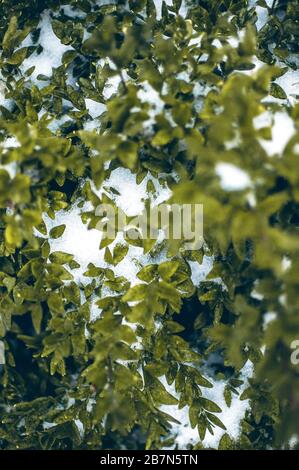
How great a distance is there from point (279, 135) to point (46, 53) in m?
1.29

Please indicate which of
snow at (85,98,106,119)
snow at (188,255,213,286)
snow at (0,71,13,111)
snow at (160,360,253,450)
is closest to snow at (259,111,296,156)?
snow at (188,255,213,286)

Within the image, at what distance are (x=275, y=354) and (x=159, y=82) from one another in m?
0.86

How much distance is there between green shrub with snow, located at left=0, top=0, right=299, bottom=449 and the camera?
1.18 meters

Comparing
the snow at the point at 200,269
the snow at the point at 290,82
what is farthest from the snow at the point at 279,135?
the snow at the point at 200,269

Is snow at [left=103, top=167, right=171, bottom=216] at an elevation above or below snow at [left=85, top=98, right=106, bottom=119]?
below

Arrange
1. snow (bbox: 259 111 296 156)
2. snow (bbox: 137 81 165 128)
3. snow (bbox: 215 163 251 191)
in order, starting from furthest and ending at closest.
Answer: snow (bbox: 137 81 165 128) → snow (bbox: 259 111 296 156) → snow (bbox: 215 163 251 191)

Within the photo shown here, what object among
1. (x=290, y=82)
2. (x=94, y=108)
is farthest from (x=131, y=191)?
(x=290, y=82)

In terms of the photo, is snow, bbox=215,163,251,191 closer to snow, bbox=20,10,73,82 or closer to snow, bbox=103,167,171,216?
snow, bbox=103,167,171,216

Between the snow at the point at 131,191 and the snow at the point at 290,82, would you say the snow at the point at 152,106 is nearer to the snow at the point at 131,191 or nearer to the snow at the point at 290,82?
the snow at the point at 131,191

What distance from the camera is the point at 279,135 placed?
138 cm

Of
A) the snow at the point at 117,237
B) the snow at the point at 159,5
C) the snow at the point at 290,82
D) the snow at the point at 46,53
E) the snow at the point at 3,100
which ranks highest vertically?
the snow at the point at 159,5

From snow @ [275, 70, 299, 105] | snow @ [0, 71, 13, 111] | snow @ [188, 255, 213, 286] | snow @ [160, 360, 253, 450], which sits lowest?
snow @ [160, 360, 253, 450]

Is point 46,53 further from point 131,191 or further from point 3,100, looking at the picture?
point 131,191

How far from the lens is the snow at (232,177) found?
1.13 m
